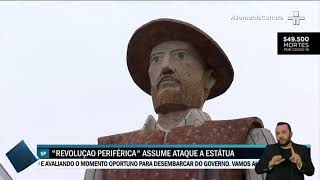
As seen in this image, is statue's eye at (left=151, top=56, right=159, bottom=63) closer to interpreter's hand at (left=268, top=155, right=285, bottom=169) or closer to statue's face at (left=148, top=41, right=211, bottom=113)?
statue's face at (left=148, top=41, right=211, bottom=113)

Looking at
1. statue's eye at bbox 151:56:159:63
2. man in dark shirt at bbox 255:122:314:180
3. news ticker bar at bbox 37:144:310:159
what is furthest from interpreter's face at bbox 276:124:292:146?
statue's eye at bbox 151:56:159:63

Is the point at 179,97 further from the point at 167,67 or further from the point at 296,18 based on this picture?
the point at 296,18

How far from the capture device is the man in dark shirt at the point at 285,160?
447 cm

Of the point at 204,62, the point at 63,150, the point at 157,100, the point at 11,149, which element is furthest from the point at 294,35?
the point at 11,149

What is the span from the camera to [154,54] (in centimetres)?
488

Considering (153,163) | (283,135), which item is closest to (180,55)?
(153,163)

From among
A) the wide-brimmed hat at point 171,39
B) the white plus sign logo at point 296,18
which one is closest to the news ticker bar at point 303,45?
the white plus sign logo at point 296,18

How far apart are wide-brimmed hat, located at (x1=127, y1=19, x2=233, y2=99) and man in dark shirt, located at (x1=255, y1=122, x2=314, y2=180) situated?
1.81 ft

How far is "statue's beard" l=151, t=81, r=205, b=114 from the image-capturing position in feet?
15.5

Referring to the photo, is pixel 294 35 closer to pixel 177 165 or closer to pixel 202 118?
pixel 202 118

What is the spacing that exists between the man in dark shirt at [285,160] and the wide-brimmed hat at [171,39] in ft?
1.81

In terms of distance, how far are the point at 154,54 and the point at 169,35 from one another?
0.50 feet

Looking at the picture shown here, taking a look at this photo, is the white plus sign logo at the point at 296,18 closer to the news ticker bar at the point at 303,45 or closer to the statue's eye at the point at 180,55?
the news ticker bar at the point at 303,45

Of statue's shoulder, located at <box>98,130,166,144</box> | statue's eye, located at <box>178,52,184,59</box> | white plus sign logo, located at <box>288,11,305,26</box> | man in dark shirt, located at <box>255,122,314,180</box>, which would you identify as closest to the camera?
man in dark shirt, located at <box>255,122,314,180</box>
